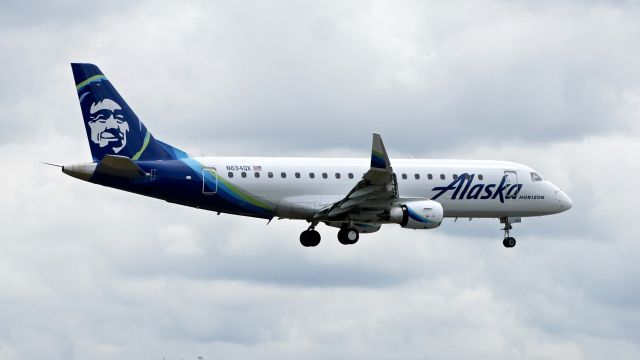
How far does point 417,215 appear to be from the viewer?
241ft

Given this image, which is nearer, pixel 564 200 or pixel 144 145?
pixel 144 145

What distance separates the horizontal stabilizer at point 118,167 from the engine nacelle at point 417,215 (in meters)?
13.0

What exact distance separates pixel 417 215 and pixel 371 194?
266 cm

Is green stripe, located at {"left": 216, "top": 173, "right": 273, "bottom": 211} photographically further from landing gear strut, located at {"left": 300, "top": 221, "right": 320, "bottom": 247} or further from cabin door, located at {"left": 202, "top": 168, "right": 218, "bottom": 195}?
landing gear strut, located at {"left": 300, "top": 221, "right": 320, "bottom": 247}

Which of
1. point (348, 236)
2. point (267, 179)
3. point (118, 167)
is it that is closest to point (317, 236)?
point (348, 236)

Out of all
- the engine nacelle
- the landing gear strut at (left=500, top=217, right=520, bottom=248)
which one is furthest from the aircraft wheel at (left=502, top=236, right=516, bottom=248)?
the engine nacelle

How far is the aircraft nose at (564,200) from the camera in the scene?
3214 inches

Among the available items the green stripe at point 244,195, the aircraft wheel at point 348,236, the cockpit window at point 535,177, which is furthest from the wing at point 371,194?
the cockpit window at point 535,177

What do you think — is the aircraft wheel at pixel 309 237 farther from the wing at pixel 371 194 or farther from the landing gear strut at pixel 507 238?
the landing gear strut at pixel 507 238

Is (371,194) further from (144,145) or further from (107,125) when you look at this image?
(107,125)

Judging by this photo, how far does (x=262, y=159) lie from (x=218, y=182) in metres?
3.00

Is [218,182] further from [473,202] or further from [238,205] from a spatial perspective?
[473,202]

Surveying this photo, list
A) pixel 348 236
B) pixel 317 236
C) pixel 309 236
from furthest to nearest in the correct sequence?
pixel 317 236 < pixel 309 236 < pixel 348 236

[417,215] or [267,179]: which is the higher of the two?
[267,179]
